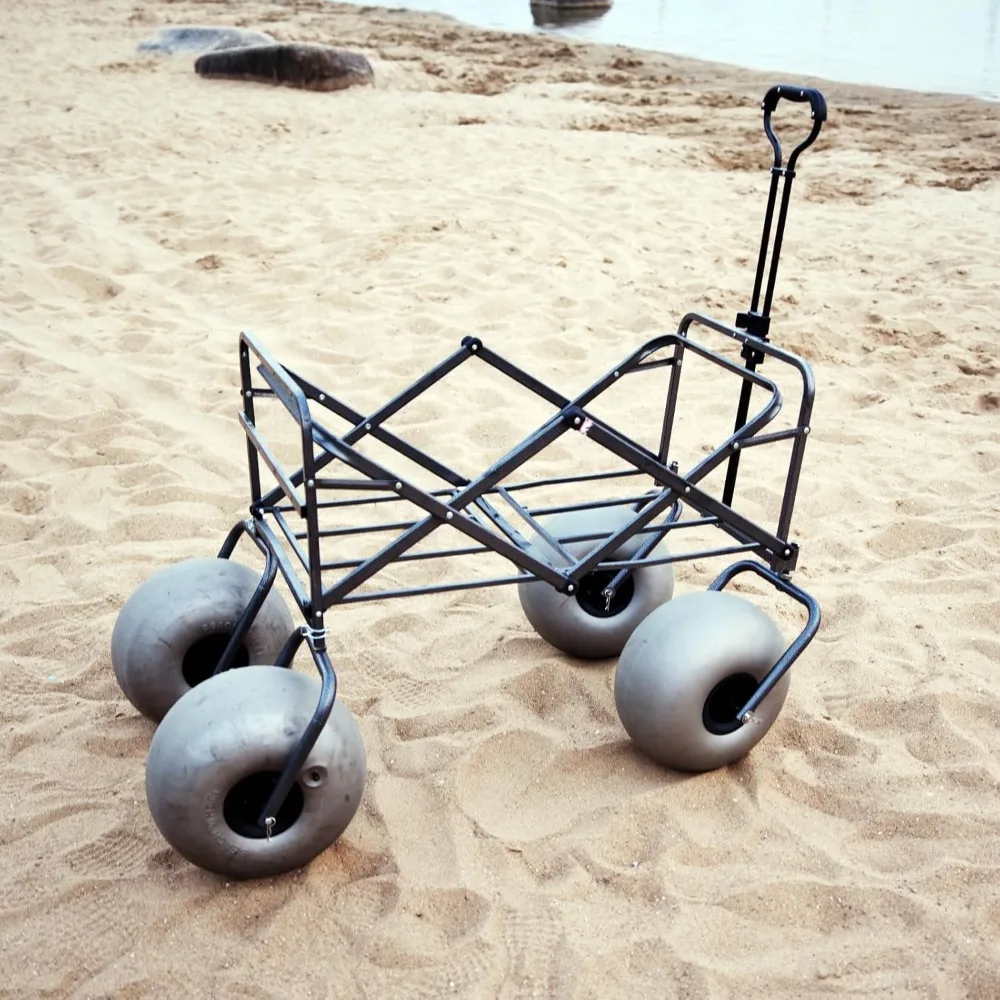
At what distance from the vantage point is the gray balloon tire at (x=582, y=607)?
300 cm

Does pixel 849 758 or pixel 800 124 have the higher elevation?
pixel 800 124

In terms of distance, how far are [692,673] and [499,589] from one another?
1.19m

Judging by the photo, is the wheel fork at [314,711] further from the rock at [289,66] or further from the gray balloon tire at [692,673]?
the rock at [289,66]

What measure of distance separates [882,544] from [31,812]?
270cm

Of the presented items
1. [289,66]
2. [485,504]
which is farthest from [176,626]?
[289,66]

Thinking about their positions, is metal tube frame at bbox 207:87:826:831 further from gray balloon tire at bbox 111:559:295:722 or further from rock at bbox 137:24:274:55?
rock at bbox 137:24:274:55

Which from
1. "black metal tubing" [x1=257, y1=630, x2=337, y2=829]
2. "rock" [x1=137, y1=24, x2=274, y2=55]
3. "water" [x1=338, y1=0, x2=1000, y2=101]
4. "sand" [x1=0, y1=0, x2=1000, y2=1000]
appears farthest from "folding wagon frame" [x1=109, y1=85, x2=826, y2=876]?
"water" [x1=338, y1=0, x2=1000, y2=101]

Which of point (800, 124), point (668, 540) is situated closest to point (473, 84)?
point (800, 124)

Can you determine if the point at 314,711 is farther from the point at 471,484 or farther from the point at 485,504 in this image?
the point at 485,504

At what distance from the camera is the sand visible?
2.19 metres

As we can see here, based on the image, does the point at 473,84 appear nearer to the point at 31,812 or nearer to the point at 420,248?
the point at 420,248

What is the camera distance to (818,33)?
827 inches

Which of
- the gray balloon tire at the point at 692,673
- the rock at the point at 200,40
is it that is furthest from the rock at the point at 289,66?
the gray balloon tire at the point at 692,673

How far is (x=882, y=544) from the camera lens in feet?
12.2
